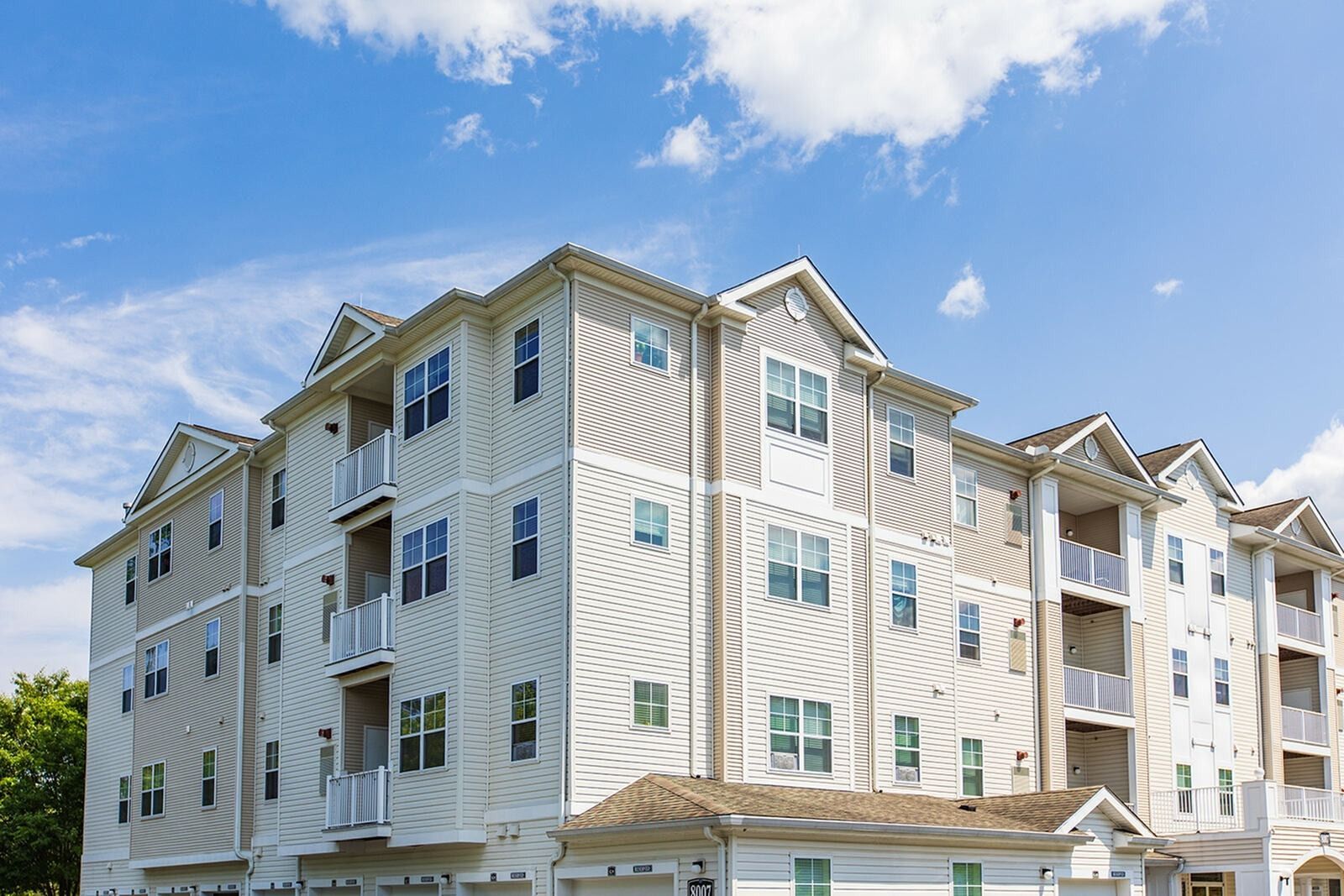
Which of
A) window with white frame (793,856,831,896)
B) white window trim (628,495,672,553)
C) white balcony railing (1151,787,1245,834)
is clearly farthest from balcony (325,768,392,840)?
white balcony railing (1151,787,1245,834)

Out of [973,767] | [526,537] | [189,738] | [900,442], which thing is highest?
[900,442]

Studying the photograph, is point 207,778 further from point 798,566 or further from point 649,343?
point 649,343

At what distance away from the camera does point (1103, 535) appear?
38.9m

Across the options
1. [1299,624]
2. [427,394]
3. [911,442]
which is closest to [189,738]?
[427,394]

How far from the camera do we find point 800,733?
89.9ft

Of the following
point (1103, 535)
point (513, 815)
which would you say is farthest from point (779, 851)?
point (1103, 535)

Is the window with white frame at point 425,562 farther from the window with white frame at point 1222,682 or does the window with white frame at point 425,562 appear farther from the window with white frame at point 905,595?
the window with white frame at point 1222,682

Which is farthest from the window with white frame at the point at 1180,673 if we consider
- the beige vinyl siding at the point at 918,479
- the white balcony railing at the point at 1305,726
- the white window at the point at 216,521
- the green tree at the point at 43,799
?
the green tree at the point at 43,799

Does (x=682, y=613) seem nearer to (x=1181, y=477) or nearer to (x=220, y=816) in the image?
(x=220, y=816)

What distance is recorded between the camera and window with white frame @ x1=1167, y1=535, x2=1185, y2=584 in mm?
39469

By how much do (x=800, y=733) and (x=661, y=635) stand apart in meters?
3.68

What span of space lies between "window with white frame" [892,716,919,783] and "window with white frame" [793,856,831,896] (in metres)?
6.32

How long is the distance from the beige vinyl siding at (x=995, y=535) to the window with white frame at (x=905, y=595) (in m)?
2.73

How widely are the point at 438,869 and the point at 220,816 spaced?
31.5 feet
